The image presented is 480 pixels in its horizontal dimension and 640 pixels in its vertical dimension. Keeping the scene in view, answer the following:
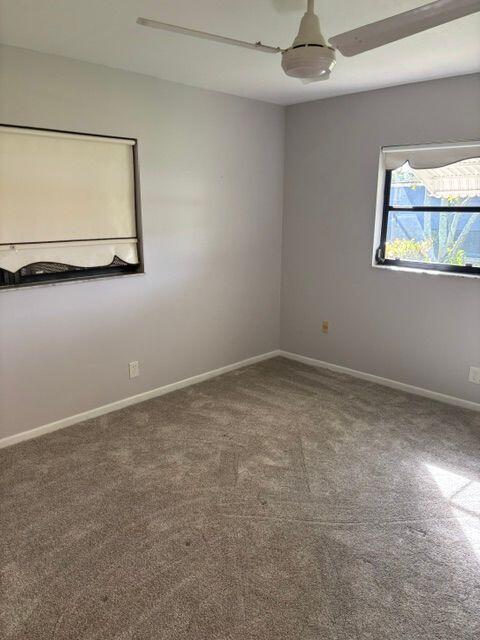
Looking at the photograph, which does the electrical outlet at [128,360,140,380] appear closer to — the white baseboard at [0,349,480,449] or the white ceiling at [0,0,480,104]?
the white baseboard at [0,349,480,449]

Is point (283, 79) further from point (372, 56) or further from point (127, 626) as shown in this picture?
point (127, 626)

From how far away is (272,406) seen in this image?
3553 millimetres

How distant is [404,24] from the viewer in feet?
5.24

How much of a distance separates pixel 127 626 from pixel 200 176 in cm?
311

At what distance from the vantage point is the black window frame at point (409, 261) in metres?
3.41

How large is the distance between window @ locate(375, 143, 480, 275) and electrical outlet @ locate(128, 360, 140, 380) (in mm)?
2250

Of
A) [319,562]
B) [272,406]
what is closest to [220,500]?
[319,562]

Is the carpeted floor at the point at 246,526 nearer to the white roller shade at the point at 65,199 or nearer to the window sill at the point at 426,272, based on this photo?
the window sill at the point at 426,272

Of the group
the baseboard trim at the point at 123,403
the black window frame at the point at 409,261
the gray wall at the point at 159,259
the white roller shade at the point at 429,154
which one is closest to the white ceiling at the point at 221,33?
the gray wall at the point at 159,259

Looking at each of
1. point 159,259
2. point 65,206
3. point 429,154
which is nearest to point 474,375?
point 429,154

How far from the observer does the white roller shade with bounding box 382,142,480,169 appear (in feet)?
10.7

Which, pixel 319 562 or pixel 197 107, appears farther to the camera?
pixel 197 107

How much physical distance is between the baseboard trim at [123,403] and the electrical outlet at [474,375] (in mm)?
1928

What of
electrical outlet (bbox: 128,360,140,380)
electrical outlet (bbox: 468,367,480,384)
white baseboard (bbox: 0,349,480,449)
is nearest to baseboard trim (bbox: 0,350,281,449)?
white baseboard (bbox: 0,349,480,449)
